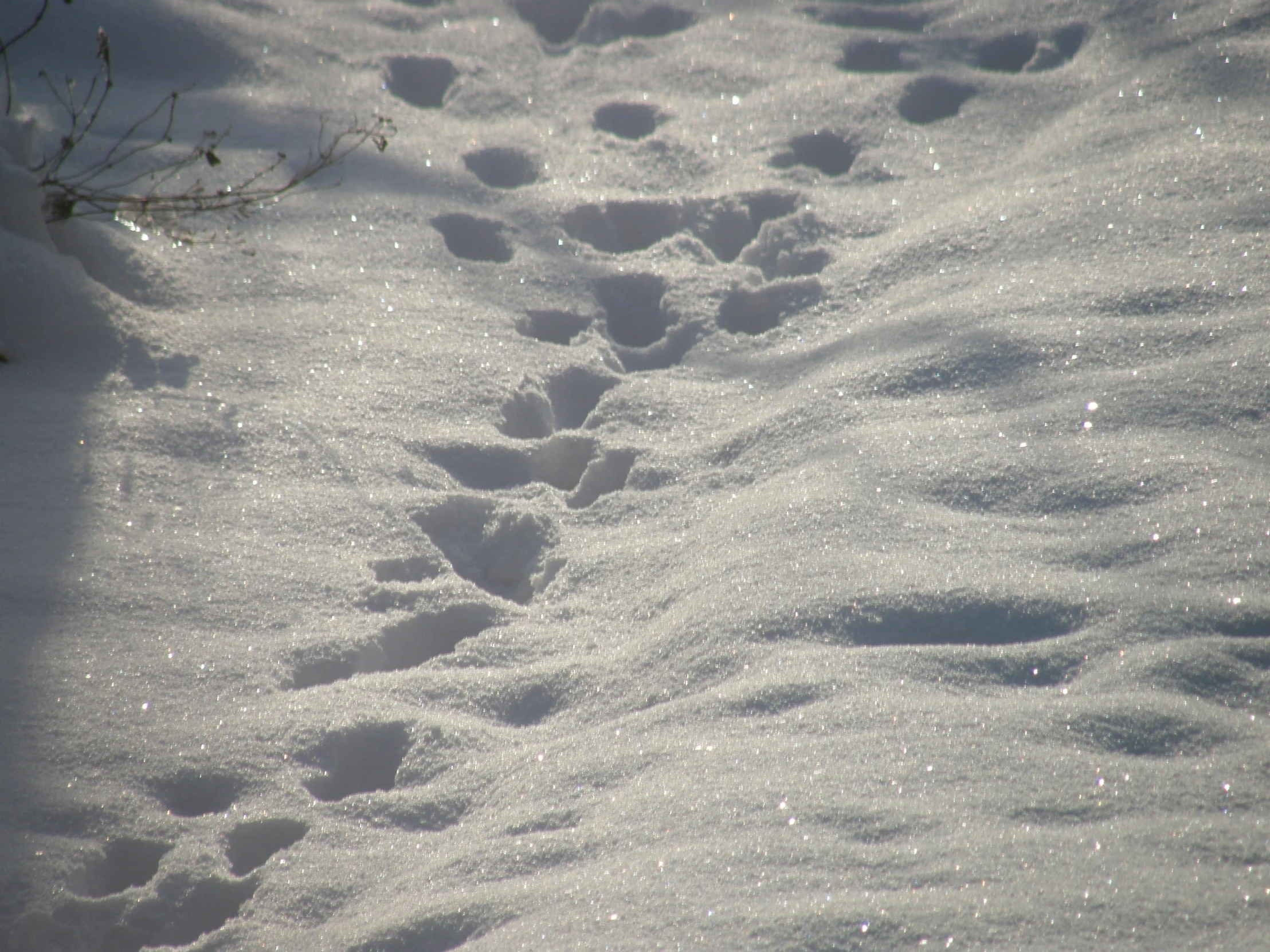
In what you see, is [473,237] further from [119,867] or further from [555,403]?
[119,867]

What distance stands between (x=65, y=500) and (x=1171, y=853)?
5.77ft

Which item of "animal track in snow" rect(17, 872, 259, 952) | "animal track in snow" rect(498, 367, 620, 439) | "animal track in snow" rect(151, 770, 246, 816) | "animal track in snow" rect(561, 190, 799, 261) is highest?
"animal track in snow" rect(561, 190, 799, 261)

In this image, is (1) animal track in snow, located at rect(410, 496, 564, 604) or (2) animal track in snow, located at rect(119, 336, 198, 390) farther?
(2) animal track in snow, located at rect(119, 336, 198, 390)

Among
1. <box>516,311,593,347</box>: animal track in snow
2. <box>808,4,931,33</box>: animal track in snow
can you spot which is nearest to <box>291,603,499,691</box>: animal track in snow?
A: <box>516,311,593,347</box>: animal track in snow

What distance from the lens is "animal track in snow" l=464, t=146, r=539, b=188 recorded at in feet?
9.11

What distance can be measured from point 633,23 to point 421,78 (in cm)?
86

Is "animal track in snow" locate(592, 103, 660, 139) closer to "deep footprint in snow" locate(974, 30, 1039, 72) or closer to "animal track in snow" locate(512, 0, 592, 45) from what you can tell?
"animal track in snow" locate(512, 0, 592, 45)

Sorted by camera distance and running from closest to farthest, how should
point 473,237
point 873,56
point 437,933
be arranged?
point 437,933 → point 473,237 → point 873,56

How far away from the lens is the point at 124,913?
1.13 meters

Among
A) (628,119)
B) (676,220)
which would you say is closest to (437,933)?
(676,220)

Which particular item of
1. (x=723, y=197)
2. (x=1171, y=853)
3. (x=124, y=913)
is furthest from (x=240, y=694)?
(x=723, y=197)

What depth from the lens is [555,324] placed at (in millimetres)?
2309

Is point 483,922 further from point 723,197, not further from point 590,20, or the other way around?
point 590,20

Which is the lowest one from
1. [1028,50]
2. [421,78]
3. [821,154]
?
[821,154]
